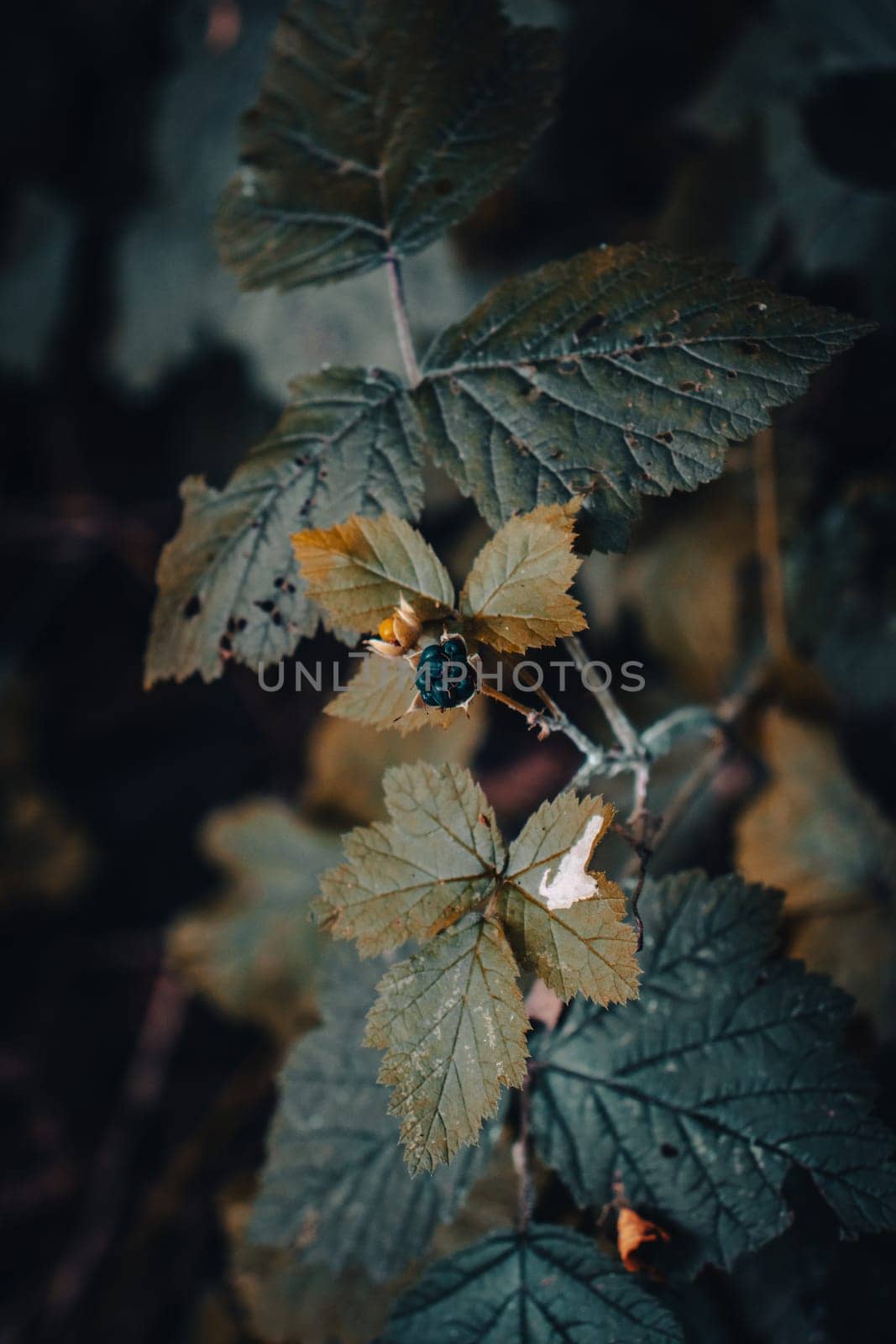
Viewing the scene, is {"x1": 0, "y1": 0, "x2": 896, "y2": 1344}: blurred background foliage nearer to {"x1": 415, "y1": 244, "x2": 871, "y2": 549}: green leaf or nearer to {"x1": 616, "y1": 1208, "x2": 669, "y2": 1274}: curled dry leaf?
{"x1": 616, "y1": 1208, "x2": 669, "y2": 1274}: curled dry leaf

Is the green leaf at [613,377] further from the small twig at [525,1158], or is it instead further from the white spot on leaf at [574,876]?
the small twig at [525,1158]

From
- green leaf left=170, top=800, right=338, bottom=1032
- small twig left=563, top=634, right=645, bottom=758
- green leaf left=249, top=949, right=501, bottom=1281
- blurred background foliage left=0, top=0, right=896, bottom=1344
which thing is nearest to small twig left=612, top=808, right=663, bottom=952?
small twig left=563, top=634, right=645, bottom=758

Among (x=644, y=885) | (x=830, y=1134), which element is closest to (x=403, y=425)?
(x=644, y=885)

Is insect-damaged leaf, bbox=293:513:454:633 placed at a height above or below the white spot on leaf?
above

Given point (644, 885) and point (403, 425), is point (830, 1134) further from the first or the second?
point (403, 425)

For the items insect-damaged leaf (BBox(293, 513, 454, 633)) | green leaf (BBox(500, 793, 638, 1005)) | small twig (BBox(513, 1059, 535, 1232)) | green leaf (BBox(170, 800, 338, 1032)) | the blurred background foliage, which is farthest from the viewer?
green leaf (BBox(170, 800, 338, 1032))

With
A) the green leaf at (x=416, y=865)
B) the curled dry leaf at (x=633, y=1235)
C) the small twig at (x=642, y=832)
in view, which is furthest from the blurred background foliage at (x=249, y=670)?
the green leaf at (x=416, y=865)

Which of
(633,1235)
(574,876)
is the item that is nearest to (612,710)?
(574,876)
